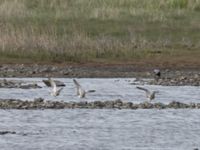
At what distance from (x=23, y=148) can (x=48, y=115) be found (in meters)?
3.92

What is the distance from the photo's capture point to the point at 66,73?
1179 inches

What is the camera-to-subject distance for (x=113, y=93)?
2528 centimetres

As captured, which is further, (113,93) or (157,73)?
(157,73)

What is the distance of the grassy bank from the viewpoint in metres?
31.5

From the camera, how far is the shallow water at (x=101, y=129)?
17.9m

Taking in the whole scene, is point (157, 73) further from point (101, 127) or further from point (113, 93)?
point (101, 127)

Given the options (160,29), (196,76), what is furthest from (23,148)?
(160,29)

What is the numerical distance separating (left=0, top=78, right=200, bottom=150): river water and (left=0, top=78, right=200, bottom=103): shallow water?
23mm

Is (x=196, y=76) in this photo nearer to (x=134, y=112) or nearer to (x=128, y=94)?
(x=128, y=94)

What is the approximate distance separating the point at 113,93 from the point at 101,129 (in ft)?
18.4

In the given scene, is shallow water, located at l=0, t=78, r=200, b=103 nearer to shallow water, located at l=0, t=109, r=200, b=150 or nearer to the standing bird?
the standing bird

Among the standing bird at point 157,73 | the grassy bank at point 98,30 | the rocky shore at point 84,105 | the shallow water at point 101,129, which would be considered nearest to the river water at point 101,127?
the shallow water at point 101,129

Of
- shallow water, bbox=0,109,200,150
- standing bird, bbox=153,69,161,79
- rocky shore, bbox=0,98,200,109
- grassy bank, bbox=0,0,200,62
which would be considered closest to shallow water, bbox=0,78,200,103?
rocky shore, bbox=0,98,200,109

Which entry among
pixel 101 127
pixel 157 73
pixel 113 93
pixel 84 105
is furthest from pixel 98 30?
pixel 101 127
